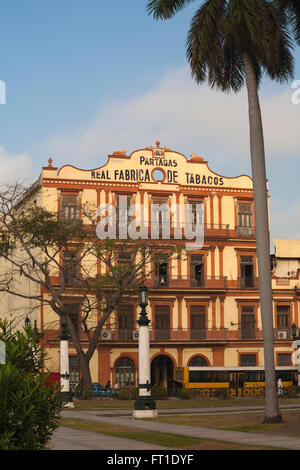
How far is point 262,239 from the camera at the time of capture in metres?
24.8

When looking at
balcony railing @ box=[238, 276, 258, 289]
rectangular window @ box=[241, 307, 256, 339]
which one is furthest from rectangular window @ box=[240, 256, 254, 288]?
rectangular window @ box=[241, 307, 256, 339]

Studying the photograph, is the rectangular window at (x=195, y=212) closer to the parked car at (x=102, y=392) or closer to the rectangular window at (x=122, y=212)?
the rectangular window at (x=122, y=212)

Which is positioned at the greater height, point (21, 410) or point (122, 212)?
point (122, 212)

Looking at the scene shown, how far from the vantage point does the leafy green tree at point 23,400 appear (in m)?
9.90

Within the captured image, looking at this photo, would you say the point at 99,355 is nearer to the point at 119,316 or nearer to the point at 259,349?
the point at 119,316

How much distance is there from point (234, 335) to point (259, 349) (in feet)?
8.15

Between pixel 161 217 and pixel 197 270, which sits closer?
pixel 161 217

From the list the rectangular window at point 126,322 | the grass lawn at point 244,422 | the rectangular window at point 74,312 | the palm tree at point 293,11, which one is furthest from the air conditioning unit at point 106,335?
the palm tree at point 293,11

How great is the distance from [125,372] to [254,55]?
116ft

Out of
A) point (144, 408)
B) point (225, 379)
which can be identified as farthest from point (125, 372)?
point (144, 408)

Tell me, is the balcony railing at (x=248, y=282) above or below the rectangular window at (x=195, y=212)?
below

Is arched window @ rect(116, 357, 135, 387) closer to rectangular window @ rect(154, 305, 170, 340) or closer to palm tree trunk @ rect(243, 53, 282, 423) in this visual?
rectangular window @ rect(154, 305, 170, 340)

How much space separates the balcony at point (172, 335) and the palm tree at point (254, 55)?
32.0 metres

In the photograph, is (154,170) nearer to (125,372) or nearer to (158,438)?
(125,372)
